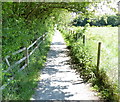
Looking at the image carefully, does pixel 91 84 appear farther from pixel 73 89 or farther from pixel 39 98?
pixel 39 98

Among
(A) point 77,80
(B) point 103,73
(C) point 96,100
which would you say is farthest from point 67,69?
(C) point 96,100

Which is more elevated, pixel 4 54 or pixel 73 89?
pixel 4 54

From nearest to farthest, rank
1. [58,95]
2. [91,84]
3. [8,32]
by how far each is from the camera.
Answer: [8,32] → [58,95] → [91,84]

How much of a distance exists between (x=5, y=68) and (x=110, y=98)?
2630 millimetres

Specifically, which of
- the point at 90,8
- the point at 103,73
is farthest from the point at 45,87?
the point at 90,8

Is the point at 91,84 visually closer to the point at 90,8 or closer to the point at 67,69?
the point at 67,69

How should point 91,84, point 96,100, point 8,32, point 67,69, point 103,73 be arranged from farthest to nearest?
point 67,69
point 91,84
point 103,73
point 96,100
point 8,32

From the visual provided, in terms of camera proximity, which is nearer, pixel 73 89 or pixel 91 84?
pixel 73 89

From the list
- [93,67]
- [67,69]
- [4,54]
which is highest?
[4,54]

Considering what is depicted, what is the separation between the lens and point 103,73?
465 centimetres

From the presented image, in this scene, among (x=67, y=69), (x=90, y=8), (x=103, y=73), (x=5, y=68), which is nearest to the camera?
(x=5, y=68)

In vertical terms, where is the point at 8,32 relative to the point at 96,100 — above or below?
above

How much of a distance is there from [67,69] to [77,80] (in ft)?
4.68

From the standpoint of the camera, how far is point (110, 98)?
3.81 metres
